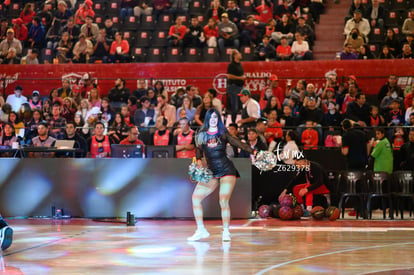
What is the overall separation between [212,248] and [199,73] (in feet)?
36.8

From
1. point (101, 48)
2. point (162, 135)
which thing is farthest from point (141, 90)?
point (162, 135)

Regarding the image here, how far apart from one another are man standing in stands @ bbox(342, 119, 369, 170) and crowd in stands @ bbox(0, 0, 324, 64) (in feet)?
17.2

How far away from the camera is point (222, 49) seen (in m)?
21.5

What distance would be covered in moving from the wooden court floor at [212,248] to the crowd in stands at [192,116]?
2586mm

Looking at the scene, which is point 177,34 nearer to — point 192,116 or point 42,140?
point 192,116

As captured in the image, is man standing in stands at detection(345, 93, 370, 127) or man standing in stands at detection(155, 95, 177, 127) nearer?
man standing in stands at detection(345, 93, 370, 127)

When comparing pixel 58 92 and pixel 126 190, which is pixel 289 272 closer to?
pixel 126 190

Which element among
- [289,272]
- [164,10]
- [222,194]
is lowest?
[289,272]

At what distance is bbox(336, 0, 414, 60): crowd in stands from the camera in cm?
2039

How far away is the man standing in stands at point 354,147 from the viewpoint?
15.7m

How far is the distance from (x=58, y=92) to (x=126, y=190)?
649 cm

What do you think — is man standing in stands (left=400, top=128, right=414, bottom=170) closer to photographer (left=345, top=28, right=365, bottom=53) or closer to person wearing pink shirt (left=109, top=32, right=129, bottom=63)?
photographer (left=345, top=28, right=365, bottom=53)

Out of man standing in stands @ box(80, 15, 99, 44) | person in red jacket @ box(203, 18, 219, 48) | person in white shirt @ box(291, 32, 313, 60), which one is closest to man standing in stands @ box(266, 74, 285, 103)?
person in white shirt @ box(291, 32, 313, 60)

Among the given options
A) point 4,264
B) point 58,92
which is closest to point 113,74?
point 58,92
